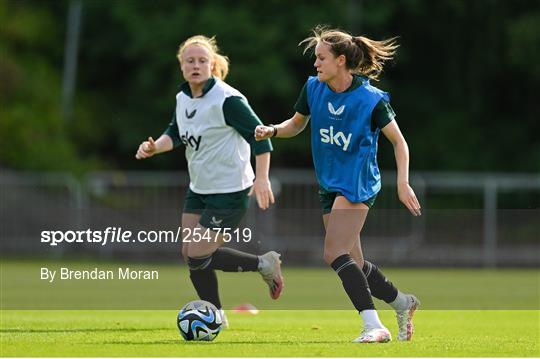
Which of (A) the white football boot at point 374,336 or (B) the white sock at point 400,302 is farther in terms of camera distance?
(B) the white sock at point 400,302

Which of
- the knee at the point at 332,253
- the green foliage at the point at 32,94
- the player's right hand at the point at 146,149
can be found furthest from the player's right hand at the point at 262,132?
the green foliage at the point at 32,94

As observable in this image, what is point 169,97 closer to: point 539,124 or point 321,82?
point 539,124

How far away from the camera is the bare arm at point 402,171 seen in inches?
324

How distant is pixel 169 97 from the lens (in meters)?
30.7

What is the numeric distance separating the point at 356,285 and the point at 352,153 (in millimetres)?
918

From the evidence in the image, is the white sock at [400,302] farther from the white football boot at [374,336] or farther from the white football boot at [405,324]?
the white football boot at [374,336]

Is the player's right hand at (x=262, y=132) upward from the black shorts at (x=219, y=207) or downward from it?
upward

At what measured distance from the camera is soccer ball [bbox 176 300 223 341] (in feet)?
28.2

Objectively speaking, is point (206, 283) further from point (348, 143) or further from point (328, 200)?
point (348, 143)

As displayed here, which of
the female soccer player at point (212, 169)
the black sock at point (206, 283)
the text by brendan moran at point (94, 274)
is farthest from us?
the text by brendan moran at point (94, 274)

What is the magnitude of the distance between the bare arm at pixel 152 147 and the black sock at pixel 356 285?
2049 mm

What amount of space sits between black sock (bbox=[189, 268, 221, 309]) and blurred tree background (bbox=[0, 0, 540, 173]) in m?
19.4

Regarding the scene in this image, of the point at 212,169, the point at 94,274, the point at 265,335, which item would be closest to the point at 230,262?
the point at 212,169

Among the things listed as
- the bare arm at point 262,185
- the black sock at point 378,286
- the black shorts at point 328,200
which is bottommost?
the black sock at point 378,286
